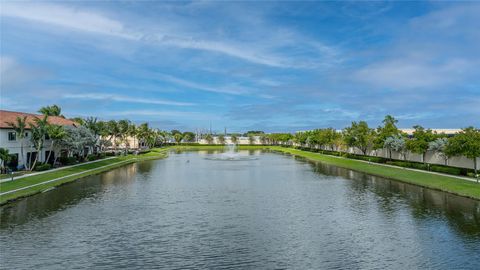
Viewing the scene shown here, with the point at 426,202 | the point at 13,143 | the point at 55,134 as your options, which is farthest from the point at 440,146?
the point at 13,143

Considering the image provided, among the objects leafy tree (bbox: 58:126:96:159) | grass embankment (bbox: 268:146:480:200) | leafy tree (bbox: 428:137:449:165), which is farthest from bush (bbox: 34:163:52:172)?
leafy tree (bbox: 428:137:449:165)

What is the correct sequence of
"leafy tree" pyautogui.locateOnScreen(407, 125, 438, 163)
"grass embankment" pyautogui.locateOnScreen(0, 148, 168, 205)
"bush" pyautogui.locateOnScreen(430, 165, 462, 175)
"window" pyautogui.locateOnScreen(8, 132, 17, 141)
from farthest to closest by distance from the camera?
1. "leafy tree" pyautogui.locateOnScreen(407, 125, 438, 163)
2. "window" pyautogui.locateOnScreen(8, 132, 17, 141)
3. "bush" pyautogui.locateOnScreen(430, 165, 462, 175)
4. "grass embankment" pyautogui.locateOnScreen(0, 148, 168, 205)

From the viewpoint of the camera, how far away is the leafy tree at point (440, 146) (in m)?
47.8

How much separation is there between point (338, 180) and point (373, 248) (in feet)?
92.6

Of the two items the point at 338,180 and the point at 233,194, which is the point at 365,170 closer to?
the point at 338,180

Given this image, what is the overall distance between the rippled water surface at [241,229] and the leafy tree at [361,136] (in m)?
35.4

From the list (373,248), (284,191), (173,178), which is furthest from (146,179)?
(373,248)

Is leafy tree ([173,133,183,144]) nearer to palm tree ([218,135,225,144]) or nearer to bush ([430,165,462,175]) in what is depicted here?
palm tree ([218,135,225,144])

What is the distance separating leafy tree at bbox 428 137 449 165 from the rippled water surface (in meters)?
13.2

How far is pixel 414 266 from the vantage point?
16406mm

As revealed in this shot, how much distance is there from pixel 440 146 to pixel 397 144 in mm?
10703

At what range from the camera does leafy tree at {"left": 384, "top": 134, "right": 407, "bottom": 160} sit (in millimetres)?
58713

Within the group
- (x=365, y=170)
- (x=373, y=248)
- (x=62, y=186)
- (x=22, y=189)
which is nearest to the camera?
(x=373, y=248)

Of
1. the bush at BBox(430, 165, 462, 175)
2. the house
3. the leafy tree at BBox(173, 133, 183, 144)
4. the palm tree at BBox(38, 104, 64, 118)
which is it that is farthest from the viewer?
the leafy tree at BBox(173, 133, 183, 144)
